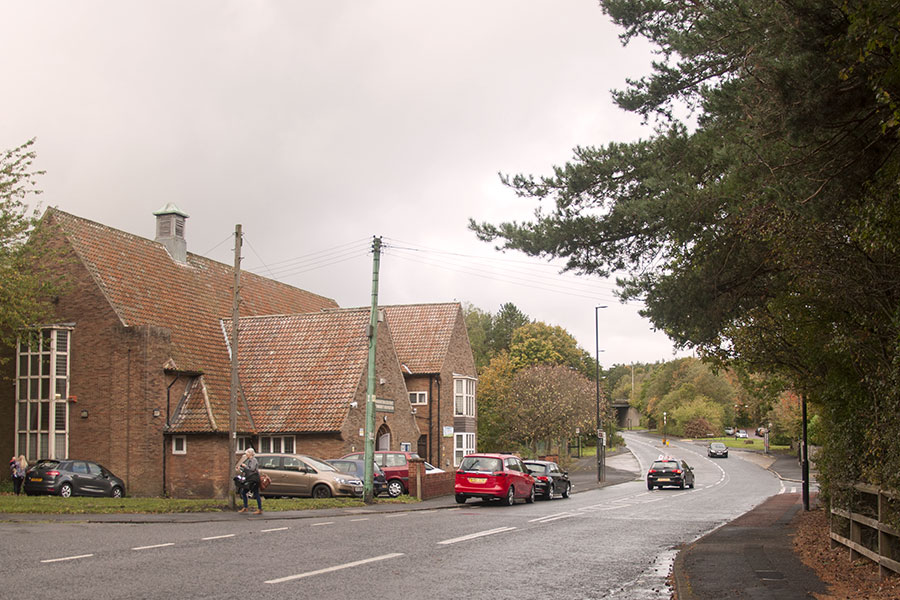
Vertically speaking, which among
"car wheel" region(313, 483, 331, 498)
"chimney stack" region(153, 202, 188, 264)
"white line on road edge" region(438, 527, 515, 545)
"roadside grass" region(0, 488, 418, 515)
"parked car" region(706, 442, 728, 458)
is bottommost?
"parked car" region(706, 442, 728, 458)

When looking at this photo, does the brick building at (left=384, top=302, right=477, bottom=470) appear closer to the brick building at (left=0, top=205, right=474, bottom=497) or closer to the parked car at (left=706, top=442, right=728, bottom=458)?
the brick building at (left=0, top=205, right=474, bottom=497)

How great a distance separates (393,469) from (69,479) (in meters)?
11.9

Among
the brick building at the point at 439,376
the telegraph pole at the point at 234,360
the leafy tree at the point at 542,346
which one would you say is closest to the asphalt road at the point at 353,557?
the telegraph pole at the point at 234,360

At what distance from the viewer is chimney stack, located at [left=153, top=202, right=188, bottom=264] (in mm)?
41344

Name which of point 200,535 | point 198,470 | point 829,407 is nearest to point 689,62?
point 829,407

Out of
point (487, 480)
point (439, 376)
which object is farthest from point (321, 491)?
point (439, 376)

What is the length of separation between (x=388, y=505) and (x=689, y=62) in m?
17.9

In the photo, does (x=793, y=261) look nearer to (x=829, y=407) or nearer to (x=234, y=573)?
(x=829, y=407)

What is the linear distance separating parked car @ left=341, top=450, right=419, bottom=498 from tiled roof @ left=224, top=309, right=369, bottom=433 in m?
2.15

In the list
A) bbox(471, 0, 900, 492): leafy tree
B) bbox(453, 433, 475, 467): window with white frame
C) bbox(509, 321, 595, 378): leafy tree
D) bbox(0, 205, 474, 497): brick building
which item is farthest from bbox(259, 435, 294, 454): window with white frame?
bbox(509, 321, 595, 378): leafy tree

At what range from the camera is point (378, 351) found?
38750 millimetres

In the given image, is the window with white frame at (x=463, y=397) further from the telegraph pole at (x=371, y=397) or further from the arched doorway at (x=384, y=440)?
the telegraph pole at (x=371, y=397)

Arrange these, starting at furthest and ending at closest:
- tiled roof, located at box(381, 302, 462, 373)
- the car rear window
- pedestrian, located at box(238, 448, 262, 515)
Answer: tiled roof, located at box(381, 302, 462, 373) < the car rear window < pedestrian, located at box(238, 448, 262, 515)

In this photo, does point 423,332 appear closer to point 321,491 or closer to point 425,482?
point 425,482
